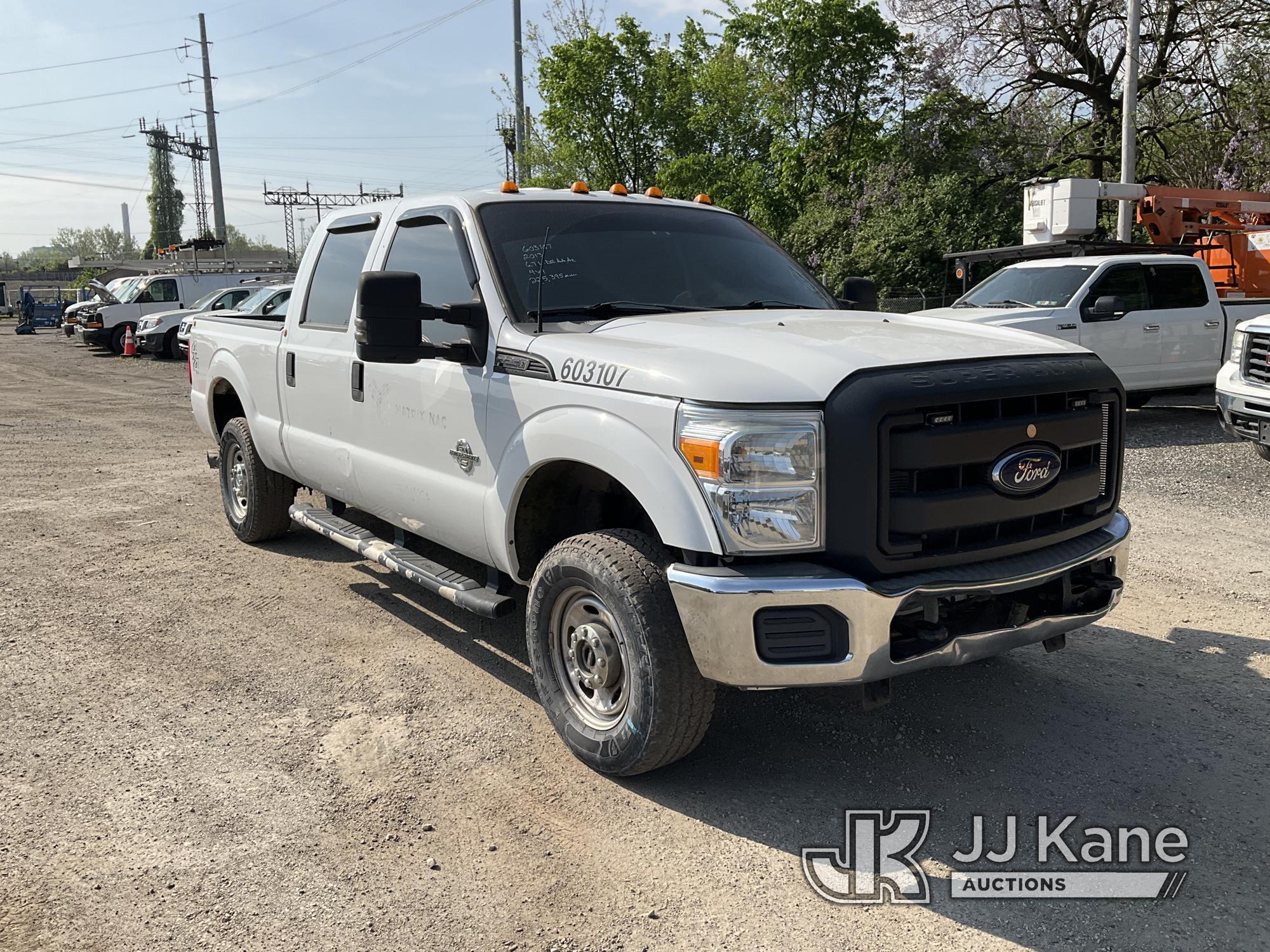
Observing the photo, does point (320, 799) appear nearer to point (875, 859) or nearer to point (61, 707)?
point (61, 707)

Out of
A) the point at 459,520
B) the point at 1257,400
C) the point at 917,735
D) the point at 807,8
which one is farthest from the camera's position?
the point at 807,8

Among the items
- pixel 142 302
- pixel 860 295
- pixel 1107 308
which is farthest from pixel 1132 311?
pixel 142 302

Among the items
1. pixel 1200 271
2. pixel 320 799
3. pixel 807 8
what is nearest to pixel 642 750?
pixel 320 799

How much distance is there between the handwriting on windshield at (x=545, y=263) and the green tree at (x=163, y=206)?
122499 mm

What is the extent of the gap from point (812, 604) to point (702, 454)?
54cm

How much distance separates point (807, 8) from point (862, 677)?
24.0 meters

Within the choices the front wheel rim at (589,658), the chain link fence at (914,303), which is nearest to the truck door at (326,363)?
the front wheel rim at (589,658)

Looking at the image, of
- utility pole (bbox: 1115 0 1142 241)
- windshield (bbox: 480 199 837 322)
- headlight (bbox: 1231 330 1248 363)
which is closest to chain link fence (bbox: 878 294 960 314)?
utility pole (bbox: 1115 0 1142 241)

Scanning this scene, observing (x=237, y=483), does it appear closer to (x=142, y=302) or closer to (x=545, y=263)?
(x=545, y=263)

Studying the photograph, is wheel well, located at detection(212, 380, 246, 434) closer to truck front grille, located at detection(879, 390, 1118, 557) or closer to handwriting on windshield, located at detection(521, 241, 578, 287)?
handwriting on windshield, located at detection(521, 241, 578, 287)

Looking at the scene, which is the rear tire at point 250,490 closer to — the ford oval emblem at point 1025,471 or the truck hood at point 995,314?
the ford oval emblem at point 1025,471

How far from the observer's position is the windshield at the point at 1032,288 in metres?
11.1

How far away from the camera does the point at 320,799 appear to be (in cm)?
354

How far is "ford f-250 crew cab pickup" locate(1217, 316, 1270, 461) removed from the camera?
824 centimetres
